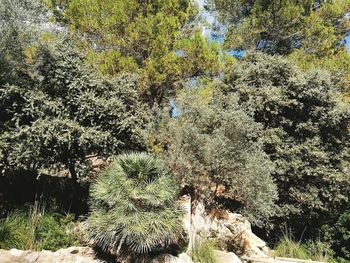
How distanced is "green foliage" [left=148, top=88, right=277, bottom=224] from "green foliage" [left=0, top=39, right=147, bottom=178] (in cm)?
104

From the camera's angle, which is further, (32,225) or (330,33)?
(330,33)

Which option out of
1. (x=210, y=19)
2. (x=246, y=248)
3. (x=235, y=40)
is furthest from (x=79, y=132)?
(x=210, y=19)

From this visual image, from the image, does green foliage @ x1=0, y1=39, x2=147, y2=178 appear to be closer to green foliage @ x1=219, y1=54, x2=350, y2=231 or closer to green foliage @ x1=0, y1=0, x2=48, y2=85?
green foliage @ x1=0, y1=0, x2=48, y2=85

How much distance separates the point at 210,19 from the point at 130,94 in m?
9.49

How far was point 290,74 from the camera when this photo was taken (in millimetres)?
12070

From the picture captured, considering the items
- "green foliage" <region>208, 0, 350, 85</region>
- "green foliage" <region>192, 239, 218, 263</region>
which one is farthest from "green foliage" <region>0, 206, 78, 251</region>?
"green foliage" <region>208, 0, 350, 85</region>

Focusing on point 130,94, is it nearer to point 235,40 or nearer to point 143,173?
point 143,173

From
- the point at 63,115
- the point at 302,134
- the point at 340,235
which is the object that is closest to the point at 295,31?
the point at 302,134

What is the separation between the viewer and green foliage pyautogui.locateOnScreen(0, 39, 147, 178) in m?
8.13

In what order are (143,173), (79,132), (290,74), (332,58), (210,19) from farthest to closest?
(210,19) < (332,58) < (290,74) < (79,132) < (143,173)

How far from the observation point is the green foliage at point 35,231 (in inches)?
282

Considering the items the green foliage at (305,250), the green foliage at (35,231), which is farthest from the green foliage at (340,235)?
the green foliage at (35,231)

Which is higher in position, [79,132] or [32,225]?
[79,132]

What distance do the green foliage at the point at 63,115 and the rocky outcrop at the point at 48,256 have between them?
238 centimetres
